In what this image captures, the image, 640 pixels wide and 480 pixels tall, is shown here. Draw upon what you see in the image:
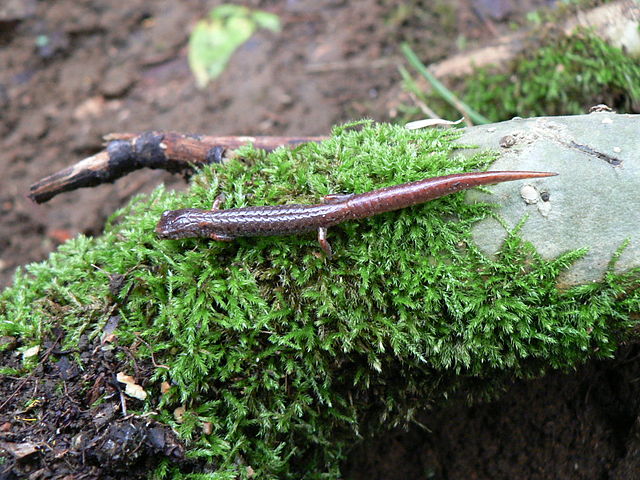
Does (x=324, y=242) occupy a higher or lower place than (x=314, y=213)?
lower

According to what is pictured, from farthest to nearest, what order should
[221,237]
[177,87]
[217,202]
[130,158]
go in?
[177,87] < [130,158] < [217,202] < [221,237]

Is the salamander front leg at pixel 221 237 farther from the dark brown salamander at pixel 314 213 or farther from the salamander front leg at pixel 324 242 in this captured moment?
the salamander front leg at pixel 324 242

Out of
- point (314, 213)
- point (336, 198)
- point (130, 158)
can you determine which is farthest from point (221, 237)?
point (130, 158)

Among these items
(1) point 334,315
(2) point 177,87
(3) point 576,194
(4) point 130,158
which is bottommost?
→ (2) point 177,87

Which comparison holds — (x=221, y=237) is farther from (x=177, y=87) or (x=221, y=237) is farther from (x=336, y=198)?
(x=177, y=87)

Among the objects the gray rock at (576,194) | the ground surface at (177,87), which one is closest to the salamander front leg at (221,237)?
the gray rock at (576,194)

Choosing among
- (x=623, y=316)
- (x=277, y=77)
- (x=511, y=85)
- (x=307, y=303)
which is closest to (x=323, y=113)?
(x=277, y=77)

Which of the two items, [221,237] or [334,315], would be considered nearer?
[334,315]

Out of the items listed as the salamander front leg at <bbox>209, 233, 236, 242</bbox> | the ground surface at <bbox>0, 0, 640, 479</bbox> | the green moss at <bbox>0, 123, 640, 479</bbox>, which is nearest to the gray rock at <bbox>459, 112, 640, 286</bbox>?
the green moss at <bbox>0, 123, 640, 479</bbox>
